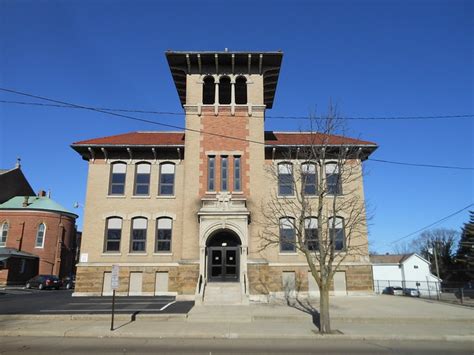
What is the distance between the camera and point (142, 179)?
26.8m

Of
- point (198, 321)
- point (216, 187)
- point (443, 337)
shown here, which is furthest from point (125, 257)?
point (443, 337)

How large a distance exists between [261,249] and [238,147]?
6892 millimetres

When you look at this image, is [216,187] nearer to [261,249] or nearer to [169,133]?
[261,249]

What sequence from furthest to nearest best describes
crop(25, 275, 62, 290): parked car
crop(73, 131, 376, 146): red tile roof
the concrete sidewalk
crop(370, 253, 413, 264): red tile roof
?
crop(370, 253, 413, 264): red tile roof
crop(25, 275, 62, 290): parked car
crop(73, 131, 376, 146): red tile roof
the concrete sidewalk

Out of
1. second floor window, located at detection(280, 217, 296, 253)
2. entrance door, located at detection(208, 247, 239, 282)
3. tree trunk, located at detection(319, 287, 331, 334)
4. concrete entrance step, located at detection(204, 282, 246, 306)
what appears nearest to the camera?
tree trunk, located at detection(319, 287, 331, 334)

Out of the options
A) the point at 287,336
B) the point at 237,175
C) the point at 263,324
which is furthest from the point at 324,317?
the point at 237,175

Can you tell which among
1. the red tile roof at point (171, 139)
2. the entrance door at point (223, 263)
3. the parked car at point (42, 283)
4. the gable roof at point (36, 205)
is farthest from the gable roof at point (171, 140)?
the gable roof at point (36, 205)

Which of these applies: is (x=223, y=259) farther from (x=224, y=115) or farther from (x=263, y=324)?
(x=224, y=115)

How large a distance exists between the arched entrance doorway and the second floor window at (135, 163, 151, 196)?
20.1ft

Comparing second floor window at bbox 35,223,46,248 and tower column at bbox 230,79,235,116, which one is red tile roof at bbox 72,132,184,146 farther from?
second floor window at bbox 35,223,46,248

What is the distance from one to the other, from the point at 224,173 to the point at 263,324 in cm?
1194

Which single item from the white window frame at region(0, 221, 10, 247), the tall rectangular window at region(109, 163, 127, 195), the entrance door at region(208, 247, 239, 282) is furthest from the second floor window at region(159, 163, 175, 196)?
the white window frame at region(0, 221, 10, 247)

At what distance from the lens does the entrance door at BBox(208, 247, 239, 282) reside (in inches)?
930

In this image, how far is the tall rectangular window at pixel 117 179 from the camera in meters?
26.6
